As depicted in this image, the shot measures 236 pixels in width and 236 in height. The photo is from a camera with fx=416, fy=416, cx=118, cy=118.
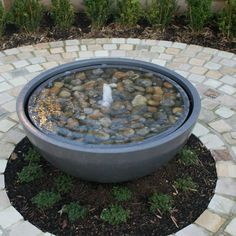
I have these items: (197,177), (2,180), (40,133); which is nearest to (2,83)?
(2,180)

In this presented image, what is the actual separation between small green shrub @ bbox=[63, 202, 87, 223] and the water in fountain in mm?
629

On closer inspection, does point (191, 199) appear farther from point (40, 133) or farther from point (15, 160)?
point (15, 160)

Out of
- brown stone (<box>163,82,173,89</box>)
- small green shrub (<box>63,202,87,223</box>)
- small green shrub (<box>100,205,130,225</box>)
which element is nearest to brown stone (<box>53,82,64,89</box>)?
brown stone (<box>163,82,173,89</box>)

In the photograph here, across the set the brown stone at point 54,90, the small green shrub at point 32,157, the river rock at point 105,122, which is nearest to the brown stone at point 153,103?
the river rock at point 105,122

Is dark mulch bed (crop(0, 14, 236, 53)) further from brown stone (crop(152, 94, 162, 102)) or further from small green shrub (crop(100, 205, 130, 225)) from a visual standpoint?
small green shrub (crop(100, 205, 130, 225))

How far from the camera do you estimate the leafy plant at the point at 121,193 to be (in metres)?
3.34

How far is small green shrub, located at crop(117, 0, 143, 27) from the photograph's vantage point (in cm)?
589

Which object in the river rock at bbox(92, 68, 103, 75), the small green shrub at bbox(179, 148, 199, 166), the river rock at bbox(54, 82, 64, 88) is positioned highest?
the river rock at bbox(92, 68, 103, 75)

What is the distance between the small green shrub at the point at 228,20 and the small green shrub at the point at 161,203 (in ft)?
10.7

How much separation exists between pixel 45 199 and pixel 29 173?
358mm

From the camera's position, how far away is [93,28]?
20.1ft

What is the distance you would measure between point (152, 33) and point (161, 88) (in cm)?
265

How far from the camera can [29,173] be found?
11.8 feet

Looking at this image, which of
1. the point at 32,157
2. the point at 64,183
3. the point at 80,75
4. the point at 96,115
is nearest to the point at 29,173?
the point at 32,157
